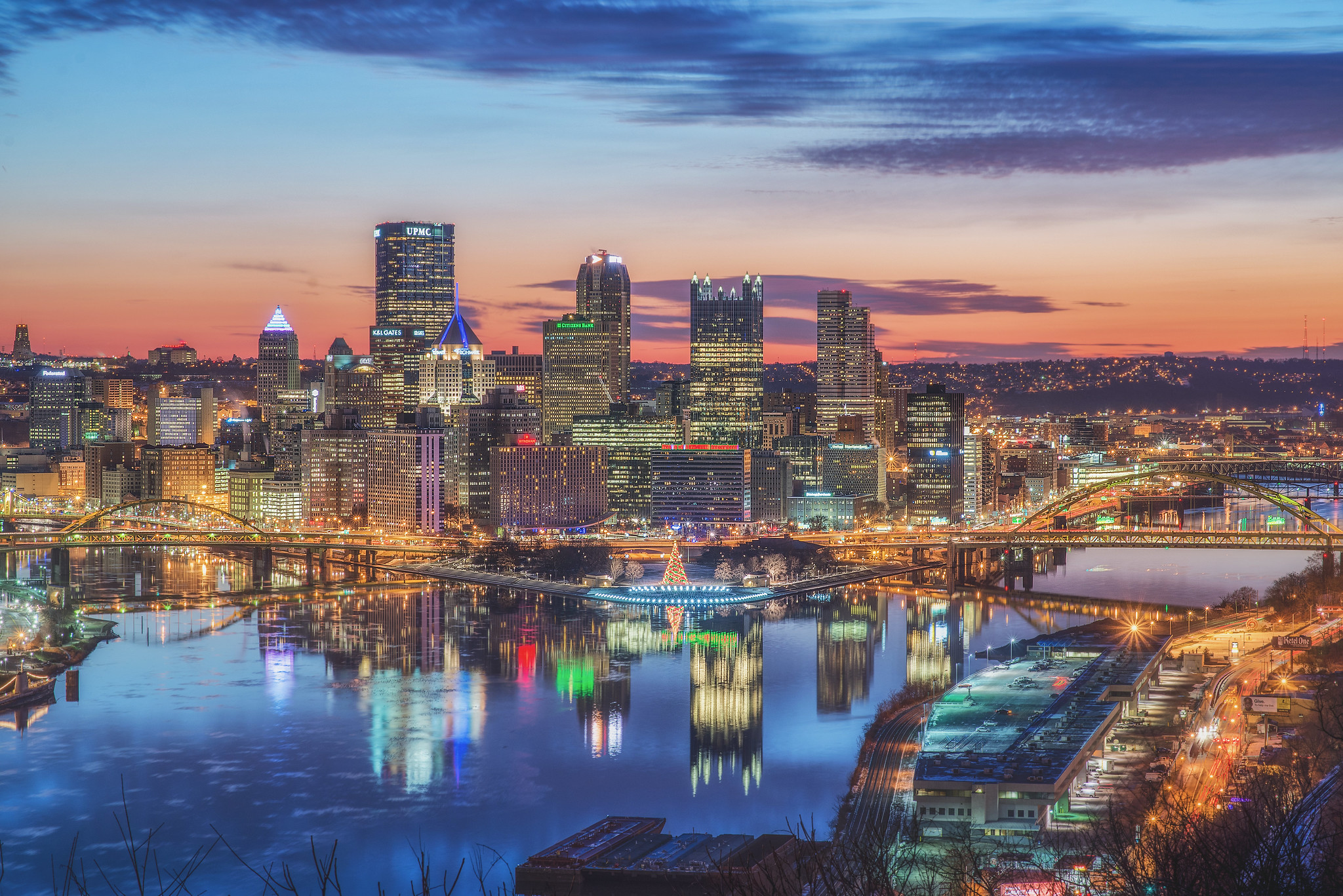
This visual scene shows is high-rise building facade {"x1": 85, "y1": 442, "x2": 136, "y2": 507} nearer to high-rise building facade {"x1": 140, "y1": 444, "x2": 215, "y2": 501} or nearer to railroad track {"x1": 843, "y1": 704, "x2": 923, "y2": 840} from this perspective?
high-rise building facade {"x1": 140, "y1": 444, "x2": 215, "y2": 501}

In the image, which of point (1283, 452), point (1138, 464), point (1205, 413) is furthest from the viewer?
point (1205, 413)

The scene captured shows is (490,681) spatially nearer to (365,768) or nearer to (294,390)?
(365,768)

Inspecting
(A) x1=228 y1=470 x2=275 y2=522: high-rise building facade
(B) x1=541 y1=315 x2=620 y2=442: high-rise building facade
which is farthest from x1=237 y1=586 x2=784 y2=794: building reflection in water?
(B) x1=541 y1=315 x2=620 y2=442: high-rise building facade

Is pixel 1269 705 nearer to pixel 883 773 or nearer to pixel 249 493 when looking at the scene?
pixel 883 773

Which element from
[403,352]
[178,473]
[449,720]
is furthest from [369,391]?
[449,720]

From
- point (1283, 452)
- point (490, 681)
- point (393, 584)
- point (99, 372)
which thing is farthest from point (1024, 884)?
point (99, 372)

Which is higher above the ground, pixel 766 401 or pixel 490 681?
pixel 766 401

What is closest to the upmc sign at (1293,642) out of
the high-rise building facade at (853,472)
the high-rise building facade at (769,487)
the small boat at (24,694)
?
the small boat at (24,694)
